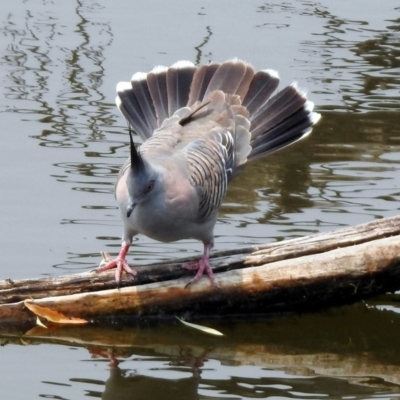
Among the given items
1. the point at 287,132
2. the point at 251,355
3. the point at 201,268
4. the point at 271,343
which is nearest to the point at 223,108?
the point at 287,132

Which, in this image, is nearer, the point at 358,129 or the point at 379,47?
the point at 358,129

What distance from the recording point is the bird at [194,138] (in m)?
6.04

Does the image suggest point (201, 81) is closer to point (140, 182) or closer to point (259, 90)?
point (259, 90)

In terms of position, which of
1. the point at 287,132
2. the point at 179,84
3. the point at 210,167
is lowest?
the point at 287,132

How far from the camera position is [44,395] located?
18.0 ft

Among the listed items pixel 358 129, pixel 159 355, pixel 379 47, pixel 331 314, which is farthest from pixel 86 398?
pixel 379 47

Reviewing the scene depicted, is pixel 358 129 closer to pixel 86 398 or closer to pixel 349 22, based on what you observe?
pixel 349 22

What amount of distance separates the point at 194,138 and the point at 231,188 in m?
1.21

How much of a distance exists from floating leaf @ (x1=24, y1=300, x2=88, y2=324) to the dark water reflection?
0.06 meters

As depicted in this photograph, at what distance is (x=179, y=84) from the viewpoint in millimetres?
7395

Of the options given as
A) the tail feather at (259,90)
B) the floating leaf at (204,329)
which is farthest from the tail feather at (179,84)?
the floating leaf at (204,329)

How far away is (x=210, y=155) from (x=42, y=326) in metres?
1.33

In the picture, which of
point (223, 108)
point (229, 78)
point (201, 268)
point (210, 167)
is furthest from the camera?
point (229, 78)

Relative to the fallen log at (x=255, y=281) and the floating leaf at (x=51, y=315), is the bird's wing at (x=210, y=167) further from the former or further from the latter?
the floating leaf at (x=51, y=315)
